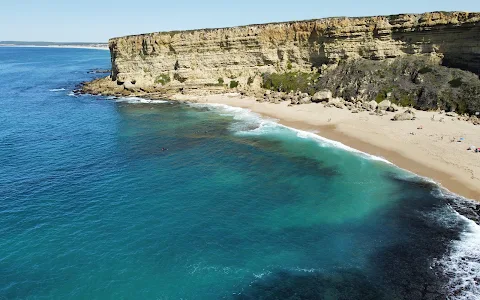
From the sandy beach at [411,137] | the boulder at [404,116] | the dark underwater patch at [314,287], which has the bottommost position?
the dark underwater patch at [314,287]

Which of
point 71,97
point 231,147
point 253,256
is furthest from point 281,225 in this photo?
point 71,97

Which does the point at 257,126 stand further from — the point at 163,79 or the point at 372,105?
the point at 163,79

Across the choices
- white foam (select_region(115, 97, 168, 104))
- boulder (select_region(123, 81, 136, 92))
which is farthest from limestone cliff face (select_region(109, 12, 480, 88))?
white foam (select_region(115, 97, 168, 104))

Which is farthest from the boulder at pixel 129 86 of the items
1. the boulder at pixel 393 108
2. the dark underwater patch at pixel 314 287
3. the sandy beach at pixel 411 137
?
the dark underwater patch at pixel 314 287

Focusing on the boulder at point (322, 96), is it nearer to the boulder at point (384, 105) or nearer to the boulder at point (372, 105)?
the boulder at point (372, 105)

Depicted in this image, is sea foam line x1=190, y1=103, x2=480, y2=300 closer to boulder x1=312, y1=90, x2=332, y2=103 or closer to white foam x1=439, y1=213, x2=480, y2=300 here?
white foam x1=439, y1=213, x2=480, y2=300

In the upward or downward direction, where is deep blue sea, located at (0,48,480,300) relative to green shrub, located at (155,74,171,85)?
downward
